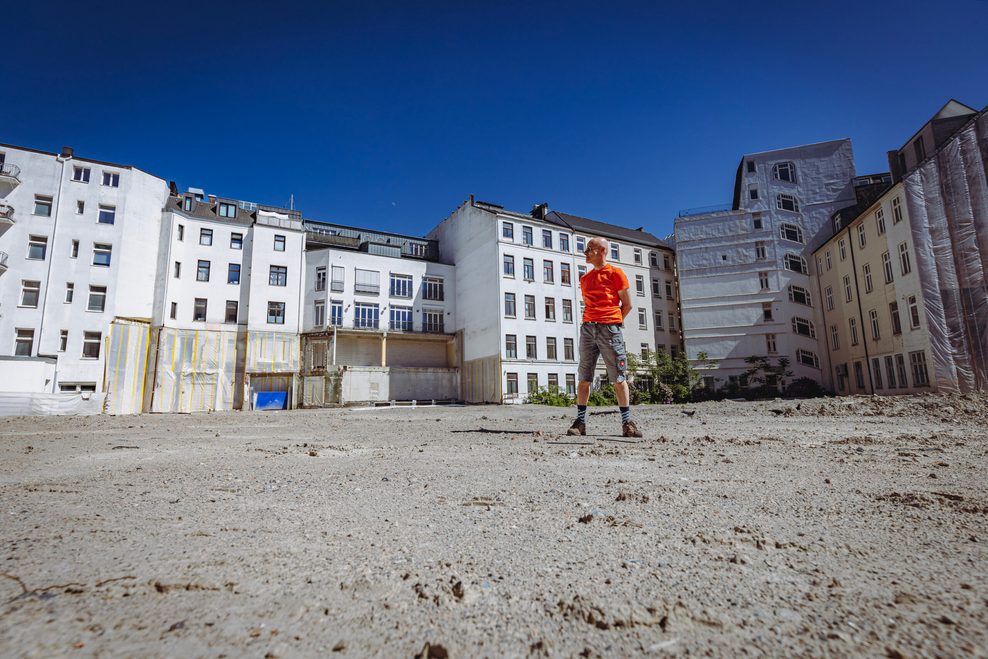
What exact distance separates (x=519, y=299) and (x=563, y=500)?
3600 centimetres

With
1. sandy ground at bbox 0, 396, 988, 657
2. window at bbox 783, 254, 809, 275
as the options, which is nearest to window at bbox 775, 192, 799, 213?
window at bbox 783, 254, 809, 275

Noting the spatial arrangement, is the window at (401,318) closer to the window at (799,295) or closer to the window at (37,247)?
the window at (37,247)

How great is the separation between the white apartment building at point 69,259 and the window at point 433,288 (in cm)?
1972

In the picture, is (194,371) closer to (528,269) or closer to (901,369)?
(528,269)

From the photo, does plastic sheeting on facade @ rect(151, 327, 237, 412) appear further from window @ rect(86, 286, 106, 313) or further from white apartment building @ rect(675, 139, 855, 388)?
white apartment building @ rect(675, 139, 855, 388)

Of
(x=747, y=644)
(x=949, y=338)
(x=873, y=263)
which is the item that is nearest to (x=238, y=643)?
(x=747, y=644)

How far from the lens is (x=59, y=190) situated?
31.2m

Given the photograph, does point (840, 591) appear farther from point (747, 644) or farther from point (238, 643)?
point (238, 643)

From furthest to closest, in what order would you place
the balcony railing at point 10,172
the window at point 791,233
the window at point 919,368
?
the window at point 791,233 < the balcony railing at point 10,172 < the window at point 919,368

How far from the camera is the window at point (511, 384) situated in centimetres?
3609

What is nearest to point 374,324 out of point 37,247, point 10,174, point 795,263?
point 37,247

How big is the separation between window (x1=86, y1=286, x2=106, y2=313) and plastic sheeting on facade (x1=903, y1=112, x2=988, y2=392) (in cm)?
4515

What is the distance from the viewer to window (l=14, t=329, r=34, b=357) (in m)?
28.8

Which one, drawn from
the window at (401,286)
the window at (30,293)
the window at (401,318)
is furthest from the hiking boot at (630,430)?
the window at (30,293)
